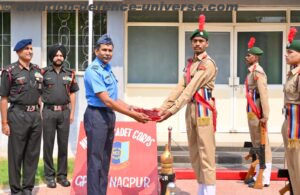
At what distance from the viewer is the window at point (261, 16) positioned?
446 inches

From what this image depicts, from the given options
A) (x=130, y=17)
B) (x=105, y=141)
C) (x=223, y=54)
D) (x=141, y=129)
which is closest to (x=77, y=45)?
(x=130, y=17)

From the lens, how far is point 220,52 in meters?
11.5

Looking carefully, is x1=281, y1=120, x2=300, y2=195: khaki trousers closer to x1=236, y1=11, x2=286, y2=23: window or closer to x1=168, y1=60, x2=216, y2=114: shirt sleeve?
x1=168, y1=60, x2=216, y2=114: shirt sleeve

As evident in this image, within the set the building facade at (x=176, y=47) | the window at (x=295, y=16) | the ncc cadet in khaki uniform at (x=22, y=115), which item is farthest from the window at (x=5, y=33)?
the window at (x=295, y=16)

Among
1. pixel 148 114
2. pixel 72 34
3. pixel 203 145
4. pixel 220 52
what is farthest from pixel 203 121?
pixel 72 34

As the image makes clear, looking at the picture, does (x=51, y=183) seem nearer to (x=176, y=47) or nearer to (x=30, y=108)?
(x=30, y=108)

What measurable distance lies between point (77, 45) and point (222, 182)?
431 cm

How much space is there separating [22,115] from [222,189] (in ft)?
10.4

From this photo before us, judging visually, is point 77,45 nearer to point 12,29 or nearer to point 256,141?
point 12,29

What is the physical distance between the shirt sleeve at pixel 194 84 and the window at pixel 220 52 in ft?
16.5

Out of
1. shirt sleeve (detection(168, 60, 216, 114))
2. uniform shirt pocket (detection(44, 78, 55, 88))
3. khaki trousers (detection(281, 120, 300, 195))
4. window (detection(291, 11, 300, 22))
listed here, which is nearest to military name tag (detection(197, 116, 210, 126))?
shirt sleeve (detection(168, 60, 216, 114))

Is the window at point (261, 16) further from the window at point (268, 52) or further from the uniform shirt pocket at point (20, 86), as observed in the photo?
the uniform shirt pocket at point (20, 86)

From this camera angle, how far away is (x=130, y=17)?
11375 mm

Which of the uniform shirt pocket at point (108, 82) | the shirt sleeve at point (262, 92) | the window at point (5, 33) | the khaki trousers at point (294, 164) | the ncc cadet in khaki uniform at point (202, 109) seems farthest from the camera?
the window at point (5, 33)
